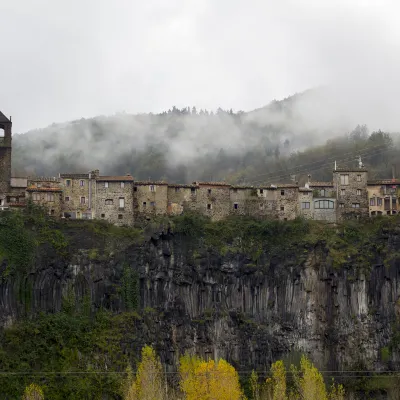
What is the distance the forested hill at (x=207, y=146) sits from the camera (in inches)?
5891

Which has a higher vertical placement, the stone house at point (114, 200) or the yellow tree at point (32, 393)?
the stone house at point (114, 200)

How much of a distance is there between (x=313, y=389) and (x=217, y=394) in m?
8.58

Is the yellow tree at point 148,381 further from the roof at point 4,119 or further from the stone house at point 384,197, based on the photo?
the stone house at point 384,197

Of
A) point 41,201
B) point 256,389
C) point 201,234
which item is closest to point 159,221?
point 201,234

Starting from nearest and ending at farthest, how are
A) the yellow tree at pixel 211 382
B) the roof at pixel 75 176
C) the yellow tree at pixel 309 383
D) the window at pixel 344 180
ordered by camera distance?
the yellow tree at pixel 309 383 → the yellow tree at pixel 211 382 → the roof at pixel 75 176 → the window at pixel 344 180

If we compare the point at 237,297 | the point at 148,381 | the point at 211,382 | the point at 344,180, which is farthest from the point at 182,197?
the point at 148,381

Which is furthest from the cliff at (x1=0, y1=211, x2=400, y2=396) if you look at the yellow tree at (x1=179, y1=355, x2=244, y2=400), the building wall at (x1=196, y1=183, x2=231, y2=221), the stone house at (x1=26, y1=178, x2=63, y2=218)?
the yellow tree at (x1=179, y1=355, x2=244, y2=400)

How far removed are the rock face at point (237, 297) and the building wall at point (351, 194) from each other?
5674 millimetres

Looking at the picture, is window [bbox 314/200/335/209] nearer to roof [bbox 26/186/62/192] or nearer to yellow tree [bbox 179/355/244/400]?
yellow tree [bbox 179/355/244/400]

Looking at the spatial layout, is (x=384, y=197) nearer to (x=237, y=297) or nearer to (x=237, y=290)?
(x=237, y=290)

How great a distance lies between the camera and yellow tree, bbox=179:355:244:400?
83688 millimetres

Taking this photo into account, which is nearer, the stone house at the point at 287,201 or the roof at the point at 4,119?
the roof at the point at 4,119

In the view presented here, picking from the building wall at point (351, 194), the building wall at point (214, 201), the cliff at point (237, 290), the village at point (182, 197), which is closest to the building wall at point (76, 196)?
the village at point (182, 197)

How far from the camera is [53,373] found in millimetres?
87000
